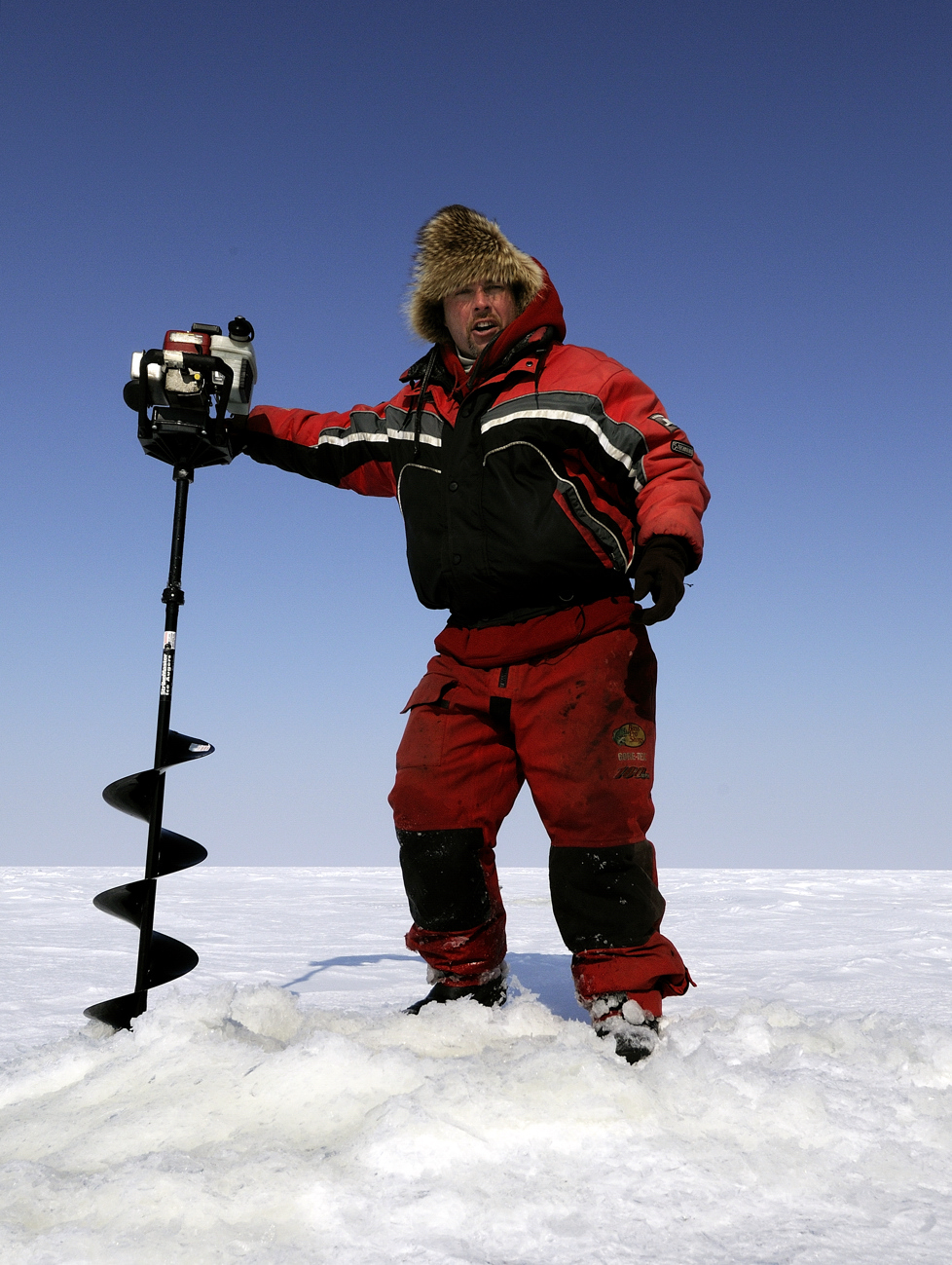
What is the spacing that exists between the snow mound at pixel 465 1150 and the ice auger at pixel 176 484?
0.31 meters

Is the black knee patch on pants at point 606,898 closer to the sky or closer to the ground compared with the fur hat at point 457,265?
closer to the ground

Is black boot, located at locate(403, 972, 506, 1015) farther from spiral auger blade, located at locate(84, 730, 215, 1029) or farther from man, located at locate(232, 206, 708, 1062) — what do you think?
spiral auger blade, located at locate(84, 730, 215, 1029)

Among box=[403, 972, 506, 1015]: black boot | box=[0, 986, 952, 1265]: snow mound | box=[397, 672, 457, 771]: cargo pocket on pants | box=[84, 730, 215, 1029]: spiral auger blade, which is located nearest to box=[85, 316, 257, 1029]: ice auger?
box=[84, 730, 215, 1029]: spiral auger blade

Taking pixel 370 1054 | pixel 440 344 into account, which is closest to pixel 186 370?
pixel 440 344

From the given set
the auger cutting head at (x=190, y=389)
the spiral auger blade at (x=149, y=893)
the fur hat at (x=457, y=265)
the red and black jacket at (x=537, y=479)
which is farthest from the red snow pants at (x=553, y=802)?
the fur hat at (x=457, y=265)

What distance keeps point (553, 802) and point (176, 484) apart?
1353 mm

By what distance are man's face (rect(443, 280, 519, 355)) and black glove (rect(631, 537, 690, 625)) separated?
918mm

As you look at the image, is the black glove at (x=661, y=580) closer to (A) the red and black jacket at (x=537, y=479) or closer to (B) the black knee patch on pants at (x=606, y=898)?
(A) the red and black jacket at (x=537, y=479)

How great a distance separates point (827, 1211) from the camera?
48.1 inches

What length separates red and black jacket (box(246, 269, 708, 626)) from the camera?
2318mm

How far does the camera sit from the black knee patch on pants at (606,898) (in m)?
2.18

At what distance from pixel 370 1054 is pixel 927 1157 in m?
0.94

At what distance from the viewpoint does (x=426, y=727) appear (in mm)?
2463

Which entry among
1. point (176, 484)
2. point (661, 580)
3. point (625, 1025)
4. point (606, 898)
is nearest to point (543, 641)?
point (661, 580)
